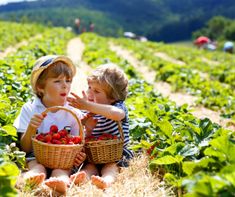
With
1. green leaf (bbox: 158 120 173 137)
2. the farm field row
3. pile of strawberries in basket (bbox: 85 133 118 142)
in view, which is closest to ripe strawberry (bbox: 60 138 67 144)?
the farm field row

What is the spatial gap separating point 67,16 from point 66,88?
111873 mm

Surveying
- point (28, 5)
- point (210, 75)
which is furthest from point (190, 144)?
point (28, 5)

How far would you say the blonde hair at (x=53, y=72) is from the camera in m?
4.37

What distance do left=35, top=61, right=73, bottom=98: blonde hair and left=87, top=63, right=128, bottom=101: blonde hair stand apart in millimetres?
229

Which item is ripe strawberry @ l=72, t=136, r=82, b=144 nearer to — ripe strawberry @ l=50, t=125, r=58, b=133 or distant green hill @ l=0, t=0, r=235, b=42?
ripe strawberry @ l=50, t=125, r=58, b=133

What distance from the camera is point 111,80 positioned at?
4441mm

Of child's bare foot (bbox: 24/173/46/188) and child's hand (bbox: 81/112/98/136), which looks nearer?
child's bare foot (bbox: 24/173/46/188)

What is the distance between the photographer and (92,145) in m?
4.26

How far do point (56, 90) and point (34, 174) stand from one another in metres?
0.92

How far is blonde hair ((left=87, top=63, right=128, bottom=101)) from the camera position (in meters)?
4.42

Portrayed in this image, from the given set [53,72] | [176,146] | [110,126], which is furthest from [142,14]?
[176,146]

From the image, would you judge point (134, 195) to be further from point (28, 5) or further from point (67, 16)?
point (28, 5)

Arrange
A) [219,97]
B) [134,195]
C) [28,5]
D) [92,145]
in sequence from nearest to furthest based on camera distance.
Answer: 1. [134,195]
2. [92,145]
3. [219,97]
4. [28,5]

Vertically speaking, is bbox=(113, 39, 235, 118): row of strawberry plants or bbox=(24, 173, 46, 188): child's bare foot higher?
bbox=(24, 173, 46, 188): child's bare foot
